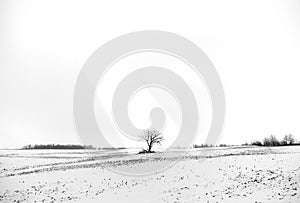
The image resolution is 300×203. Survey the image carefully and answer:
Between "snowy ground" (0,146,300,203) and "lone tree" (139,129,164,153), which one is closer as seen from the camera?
"snowy ground" (0,146,300,203)

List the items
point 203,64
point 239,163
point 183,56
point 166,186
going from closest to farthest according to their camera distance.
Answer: point 166,186 → point 239,163 → point 203,64 → point 183,56

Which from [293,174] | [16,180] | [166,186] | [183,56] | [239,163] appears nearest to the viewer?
[293,174]

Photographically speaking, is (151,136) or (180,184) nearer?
(180,184)

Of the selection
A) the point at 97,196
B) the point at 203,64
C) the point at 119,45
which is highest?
the point at 119,45

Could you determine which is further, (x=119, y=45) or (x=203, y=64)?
(x=119, y=45)

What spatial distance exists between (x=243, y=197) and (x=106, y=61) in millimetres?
34096

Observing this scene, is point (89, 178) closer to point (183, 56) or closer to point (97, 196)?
point (97, 196)

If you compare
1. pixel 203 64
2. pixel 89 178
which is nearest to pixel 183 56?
pixel 203 64

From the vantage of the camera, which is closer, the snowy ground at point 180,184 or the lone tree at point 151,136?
the snowy ground at point 180,184

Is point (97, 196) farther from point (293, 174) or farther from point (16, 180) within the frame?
point (293, 174)

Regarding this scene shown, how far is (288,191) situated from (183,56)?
108 ft

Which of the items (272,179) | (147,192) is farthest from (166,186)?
(272,179)

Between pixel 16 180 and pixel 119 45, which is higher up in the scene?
pixel 119 45

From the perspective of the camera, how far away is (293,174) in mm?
20969
